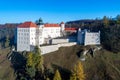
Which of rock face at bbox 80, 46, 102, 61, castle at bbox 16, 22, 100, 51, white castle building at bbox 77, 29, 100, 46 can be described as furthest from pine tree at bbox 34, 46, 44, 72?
white castle building at bbox 77, 29, 100, 46

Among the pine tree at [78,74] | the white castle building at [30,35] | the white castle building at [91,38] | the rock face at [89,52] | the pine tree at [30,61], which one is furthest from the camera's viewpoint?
the white castle building at [30,35]

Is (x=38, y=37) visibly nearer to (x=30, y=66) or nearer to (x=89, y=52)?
(x=30, y=66)

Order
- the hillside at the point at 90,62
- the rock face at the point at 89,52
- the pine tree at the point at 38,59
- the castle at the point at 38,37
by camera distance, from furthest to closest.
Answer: the castle at the point at 38,37, the rock face at the point at 89,52, the pine tree at the point at 38,59, the hillside at the point at 90,62

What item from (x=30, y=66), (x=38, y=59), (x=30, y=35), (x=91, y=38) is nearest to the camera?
(x=30, y=66)

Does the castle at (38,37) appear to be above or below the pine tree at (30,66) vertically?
above

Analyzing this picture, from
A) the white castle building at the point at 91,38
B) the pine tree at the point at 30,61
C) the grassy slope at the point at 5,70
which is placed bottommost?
the grassy slope at the point at 5,70

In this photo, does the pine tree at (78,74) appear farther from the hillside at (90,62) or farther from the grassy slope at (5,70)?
the grassy slope at (5,70)

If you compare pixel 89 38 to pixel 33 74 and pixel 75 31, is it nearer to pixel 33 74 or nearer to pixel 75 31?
pixel 75 31

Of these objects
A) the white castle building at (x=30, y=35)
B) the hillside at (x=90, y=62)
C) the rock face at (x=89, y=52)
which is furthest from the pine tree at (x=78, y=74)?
the white castle building at (x=30, y=35)

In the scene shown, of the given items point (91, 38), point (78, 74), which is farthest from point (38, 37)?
point (78, 74)

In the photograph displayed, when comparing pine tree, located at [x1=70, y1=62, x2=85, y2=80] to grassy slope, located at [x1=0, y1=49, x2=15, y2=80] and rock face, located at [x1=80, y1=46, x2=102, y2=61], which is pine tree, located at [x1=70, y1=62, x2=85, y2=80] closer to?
rock face, located at [x1=80, y1=46, x2=102, y2=61]
